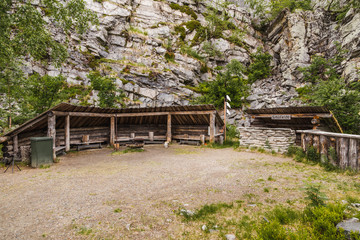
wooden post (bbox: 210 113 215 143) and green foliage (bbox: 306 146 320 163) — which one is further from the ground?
wooden post (bbox: 210 113 215 143)

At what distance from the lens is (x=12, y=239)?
287 centimetres

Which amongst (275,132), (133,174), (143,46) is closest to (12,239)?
(133,174)

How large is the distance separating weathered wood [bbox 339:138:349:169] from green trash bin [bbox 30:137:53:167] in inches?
531

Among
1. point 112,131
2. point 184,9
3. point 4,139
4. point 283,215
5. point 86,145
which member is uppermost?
point 184,9

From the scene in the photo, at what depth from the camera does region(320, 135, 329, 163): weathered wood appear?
7004 millimetres

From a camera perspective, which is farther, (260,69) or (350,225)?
(260,69)

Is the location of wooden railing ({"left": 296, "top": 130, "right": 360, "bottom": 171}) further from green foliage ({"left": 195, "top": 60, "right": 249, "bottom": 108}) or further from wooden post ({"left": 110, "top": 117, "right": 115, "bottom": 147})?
green foliage ({"left": 195, "top": 60, "right": 249, "bottom": 108})

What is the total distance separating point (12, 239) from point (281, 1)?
54.5 meters

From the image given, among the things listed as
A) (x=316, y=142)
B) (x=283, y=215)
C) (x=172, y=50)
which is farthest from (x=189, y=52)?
(x=283, y=215)

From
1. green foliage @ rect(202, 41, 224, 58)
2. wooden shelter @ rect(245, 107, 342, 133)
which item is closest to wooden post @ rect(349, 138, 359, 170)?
wooden shelter @ rect(245, 107, 342, 133)

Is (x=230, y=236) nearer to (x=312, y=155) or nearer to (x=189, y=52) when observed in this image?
(x=312, y=155)

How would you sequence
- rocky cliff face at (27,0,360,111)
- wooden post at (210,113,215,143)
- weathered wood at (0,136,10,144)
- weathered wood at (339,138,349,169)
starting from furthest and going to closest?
rocky cliff face at (27,0,360,111), wooden post at (210,113,215,143), weathered wood at (0,136,10,144), weathered wood at (339,138,349,169)

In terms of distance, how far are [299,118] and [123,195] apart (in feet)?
43.8

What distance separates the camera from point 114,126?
14.6 meters
